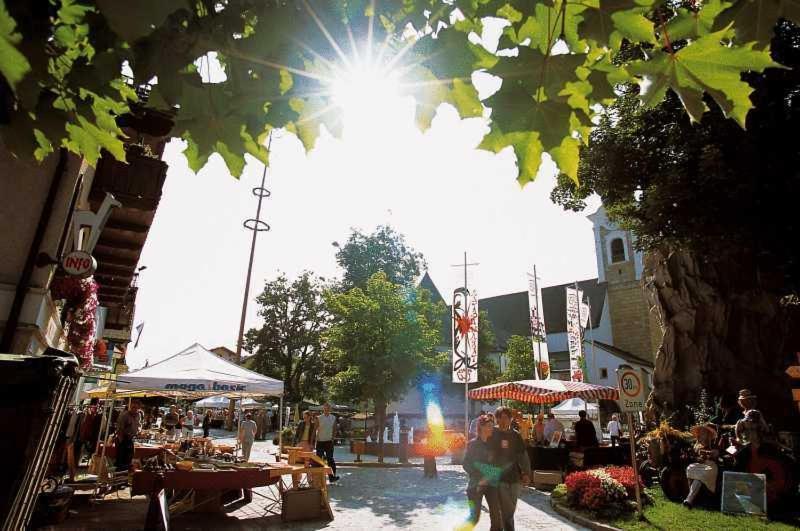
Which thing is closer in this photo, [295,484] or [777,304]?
[295,484]

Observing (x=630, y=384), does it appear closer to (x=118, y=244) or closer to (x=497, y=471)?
(x=497, y=471)

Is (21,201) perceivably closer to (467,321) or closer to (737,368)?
(467,321)

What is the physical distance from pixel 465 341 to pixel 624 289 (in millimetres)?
30988

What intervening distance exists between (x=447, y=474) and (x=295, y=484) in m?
8.45

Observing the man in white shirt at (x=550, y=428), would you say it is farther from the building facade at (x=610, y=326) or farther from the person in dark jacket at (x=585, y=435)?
the building facade at (x=610, y=326)

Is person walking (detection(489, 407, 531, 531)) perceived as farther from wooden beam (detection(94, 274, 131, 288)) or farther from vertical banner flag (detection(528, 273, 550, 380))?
vertical banner flag (detection(528, 273, 550, 380))

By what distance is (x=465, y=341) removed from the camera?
17594mm

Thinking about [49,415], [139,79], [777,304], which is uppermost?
[777,304]

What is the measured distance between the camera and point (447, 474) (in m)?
16.3

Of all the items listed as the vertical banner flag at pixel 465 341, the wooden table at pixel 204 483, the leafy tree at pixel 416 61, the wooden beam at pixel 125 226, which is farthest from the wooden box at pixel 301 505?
the vertical banner flag at pixel 465 341

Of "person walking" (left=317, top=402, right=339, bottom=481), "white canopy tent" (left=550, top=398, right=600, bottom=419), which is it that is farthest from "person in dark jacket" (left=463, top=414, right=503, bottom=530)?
"white canopy tent" (left=550, top=398, right=600, bottom=419)

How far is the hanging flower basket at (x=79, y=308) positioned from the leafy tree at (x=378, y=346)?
1199 cm

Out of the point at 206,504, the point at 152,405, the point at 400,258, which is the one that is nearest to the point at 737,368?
the point at 206,504

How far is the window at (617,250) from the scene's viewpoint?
147 feet
